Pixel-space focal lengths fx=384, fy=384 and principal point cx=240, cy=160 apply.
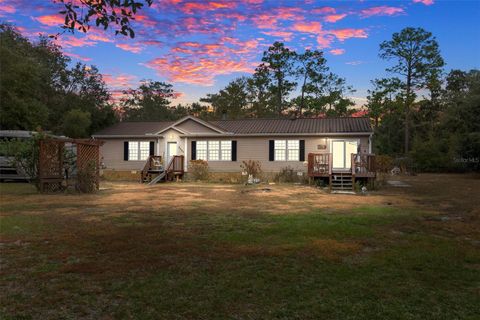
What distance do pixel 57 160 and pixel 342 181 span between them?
12.8 meters

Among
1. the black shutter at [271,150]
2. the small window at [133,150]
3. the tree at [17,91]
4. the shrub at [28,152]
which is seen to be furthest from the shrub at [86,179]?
the tree at [17,91]

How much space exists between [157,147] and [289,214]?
56.3ft

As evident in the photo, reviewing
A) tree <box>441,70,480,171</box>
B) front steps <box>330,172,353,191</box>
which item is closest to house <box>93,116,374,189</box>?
front steps <box>330,172,353,191</box>

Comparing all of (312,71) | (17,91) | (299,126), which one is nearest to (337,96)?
(312,71)

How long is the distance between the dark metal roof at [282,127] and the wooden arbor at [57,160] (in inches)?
383

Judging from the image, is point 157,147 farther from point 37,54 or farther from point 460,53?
point 460,53

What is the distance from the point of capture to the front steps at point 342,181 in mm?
18234

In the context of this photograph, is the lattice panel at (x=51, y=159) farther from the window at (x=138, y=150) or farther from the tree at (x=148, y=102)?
the tree at (x=148, y=102)

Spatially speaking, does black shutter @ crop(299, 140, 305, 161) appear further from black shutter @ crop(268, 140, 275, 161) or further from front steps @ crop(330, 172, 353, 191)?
front steps @ crop(330, 172, 353, 191)

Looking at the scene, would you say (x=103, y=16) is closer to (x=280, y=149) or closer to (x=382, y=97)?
(x=280, y=149)

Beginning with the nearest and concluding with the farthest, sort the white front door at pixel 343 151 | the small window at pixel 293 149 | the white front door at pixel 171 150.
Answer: the white front door at pixel 343 151 → the small window at pixel 293 149 → the white front door at pixel 171 150

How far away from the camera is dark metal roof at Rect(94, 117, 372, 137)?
885 inches

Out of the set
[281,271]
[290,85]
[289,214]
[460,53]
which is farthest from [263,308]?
[290,85]

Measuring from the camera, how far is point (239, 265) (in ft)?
17.1
